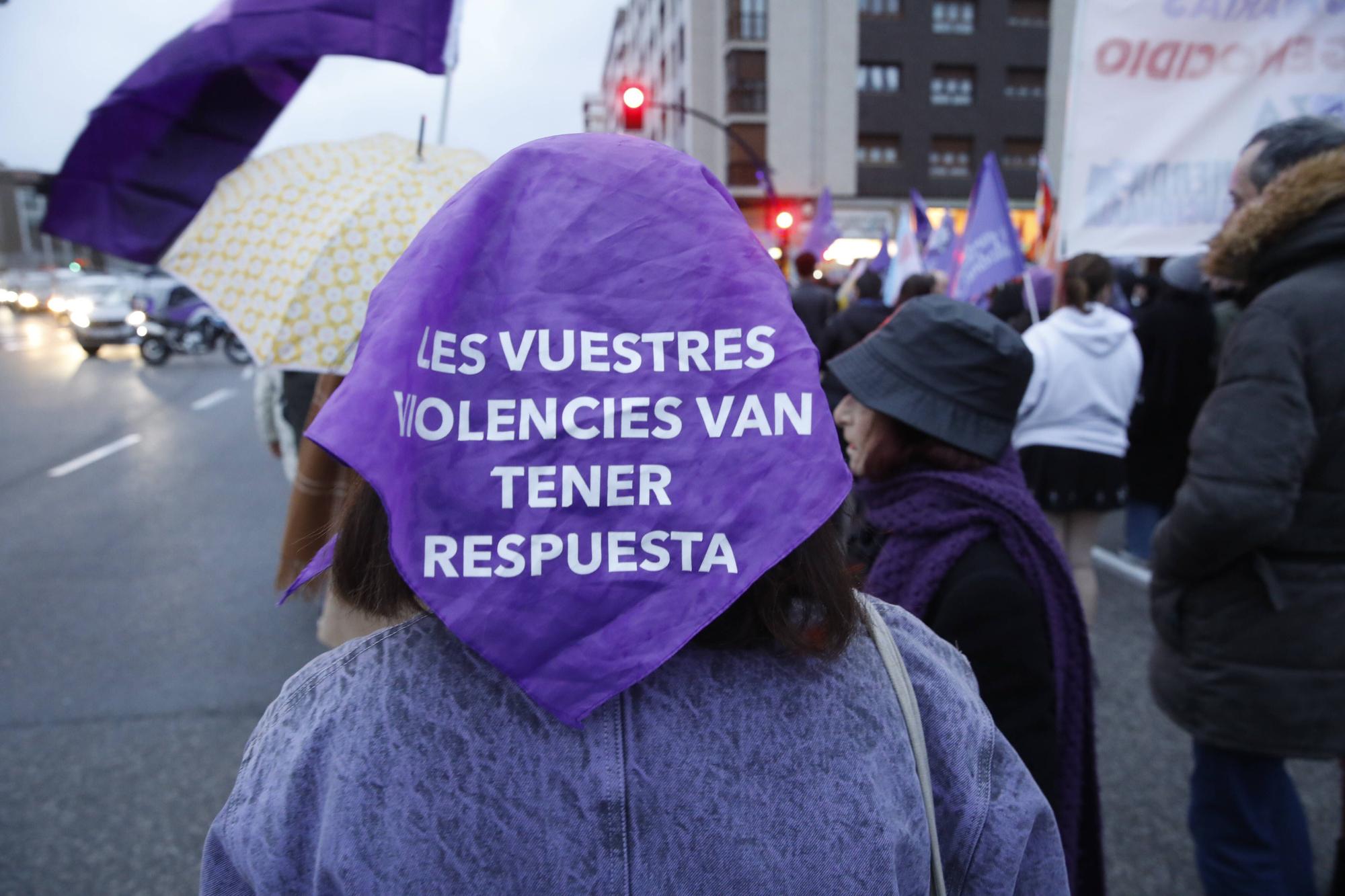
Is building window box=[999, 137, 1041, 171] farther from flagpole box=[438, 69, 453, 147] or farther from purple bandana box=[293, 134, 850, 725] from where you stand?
purple bandana box=[293, 134, 850, 725]

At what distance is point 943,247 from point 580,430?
27.2 feet

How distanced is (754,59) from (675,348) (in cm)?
3959

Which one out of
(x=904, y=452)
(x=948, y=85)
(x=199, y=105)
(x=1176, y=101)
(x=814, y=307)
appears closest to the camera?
(x=904, y=452)

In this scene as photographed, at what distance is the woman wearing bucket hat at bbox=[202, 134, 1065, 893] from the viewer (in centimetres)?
83

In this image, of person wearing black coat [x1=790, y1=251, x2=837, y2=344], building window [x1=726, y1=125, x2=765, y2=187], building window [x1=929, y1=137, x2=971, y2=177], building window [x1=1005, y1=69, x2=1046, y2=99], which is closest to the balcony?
building window [x1=726, y1=125, x2=765, y2=187]

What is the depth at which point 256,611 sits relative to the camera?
17.2 feet

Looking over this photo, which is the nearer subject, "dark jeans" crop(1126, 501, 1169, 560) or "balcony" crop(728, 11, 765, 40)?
"dark jeans" crop(1126, 501, 1169, 560)

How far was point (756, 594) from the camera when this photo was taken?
0.92m

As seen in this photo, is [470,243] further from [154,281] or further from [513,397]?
[154,281]

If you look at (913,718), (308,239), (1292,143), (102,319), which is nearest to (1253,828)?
(1292,143)

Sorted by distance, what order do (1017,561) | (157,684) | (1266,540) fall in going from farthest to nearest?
(157,684)
(1266,540)
(1017,561)

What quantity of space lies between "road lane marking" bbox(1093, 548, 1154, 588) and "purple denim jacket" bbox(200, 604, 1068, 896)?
5121 millimetres

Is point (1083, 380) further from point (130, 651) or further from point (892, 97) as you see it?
point (892, 97)

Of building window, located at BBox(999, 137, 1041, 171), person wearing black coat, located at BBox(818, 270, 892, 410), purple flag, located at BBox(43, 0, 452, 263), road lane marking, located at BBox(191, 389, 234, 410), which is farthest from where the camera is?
building window, located at BBox(999, 137, 1041, 171)
